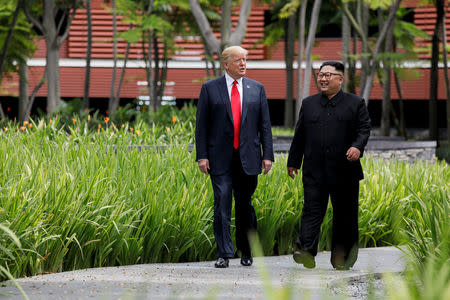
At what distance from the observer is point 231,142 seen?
21.5ft

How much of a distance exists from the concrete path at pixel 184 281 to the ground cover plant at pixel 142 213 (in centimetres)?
25

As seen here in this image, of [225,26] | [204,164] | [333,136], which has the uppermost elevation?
[225,26]

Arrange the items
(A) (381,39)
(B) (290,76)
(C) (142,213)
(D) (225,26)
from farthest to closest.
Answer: (B) (290,76), (A) (381,39), (D) (225,26), (C) (142,213)

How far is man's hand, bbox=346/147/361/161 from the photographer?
630cm

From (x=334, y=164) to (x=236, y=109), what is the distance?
977 mm

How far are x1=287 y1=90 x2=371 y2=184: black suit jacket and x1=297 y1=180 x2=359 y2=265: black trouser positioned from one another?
0.28 ft

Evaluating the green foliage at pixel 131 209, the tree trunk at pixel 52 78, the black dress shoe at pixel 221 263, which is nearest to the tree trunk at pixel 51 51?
the tree trunk at pixel 52 78

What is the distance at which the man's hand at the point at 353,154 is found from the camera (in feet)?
20.7

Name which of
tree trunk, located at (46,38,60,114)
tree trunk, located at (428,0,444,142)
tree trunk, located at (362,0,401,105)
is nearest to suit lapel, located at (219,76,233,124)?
tree trunk, located at (362,0,401,105)

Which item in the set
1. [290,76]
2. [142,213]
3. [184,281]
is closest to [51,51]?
[290,76]

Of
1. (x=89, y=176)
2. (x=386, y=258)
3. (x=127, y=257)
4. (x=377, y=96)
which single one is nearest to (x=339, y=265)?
(x=386, y=258)

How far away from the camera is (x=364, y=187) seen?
855cm

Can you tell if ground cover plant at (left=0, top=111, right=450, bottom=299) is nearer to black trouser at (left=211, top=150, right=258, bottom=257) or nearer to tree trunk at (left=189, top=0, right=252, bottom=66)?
black trouser at (left=211, top=150, right=258, bottom=257)

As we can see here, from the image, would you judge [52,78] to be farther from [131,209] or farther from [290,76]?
[131,209]
